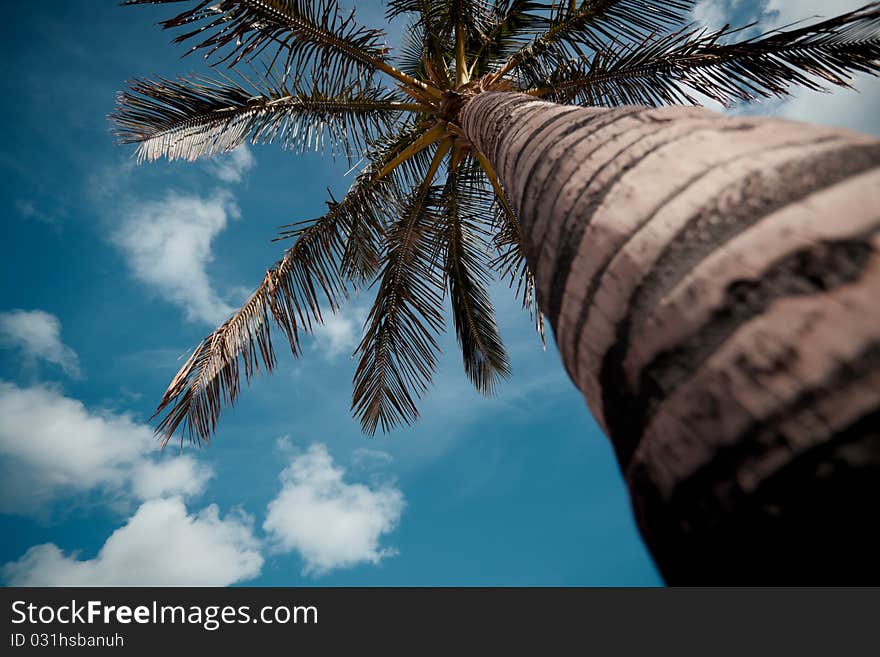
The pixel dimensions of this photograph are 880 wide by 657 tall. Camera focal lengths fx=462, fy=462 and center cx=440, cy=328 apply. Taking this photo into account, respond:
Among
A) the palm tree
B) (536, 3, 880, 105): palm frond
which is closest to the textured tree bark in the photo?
the palm tree

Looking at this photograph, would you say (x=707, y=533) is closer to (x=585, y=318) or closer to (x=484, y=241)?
(x=585, y=318)

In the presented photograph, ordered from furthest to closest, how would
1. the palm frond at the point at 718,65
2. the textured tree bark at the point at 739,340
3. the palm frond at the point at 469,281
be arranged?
the palm frond at the point at 469,281, the palm frond at the point at 718,65, the textured tree bark at the point at 739,340

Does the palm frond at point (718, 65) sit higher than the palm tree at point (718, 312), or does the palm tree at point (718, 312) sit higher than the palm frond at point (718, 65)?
the palm frond at point (718, 65)

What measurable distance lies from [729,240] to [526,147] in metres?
0.93

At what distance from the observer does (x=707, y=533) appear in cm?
62

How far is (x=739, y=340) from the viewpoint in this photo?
0.63 m

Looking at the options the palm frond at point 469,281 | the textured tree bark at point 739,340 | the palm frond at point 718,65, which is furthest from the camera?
the palm frond at point 469,281

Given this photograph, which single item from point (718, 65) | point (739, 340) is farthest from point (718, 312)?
point (718, 65)

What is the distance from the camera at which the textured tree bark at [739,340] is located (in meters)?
0.53

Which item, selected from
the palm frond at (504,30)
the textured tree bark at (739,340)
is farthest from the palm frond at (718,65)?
the textured tree bark at (739,340)

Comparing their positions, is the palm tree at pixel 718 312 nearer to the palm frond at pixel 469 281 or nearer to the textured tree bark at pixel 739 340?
the textured tree bark at pixel 739 340

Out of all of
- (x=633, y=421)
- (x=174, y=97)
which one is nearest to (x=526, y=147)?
(x=633, y=421)

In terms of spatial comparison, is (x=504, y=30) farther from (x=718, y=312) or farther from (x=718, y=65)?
(x=718, y=312)

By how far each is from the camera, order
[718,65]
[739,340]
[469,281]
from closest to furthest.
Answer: [739,340], [718,65], [469,281]
